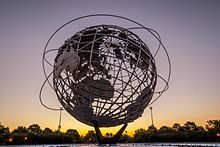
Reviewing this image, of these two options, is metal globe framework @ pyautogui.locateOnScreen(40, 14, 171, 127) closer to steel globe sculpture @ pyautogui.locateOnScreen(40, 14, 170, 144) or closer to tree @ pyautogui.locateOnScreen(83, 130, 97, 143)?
steel globe sculpture @ pyautogui.locateOnScreen(40, 14, 170, 144)

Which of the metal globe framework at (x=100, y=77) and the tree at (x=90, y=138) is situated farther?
the tree at (x=90, y=138)

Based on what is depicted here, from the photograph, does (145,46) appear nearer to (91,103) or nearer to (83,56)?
(83,56)

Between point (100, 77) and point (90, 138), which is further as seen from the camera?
point (90, 138)

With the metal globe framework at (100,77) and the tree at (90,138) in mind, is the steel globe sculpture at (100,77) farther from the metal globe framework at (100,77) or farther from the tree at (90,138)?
the tree at (90,138)

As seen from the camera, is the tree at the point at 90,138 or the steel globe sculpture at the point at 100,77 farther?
the tree at the point at 90,138

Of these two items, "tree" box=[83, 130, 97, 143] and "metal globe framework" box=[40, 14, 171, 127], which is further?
"tree" box=[83, 130, 97, 143]

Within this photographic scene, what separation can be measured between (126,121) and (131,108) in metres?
1.58

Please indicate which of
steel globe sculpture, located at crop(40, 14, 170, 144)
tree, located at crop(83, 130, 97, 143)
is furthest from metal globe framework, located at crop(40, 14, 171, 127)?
tree, located at crop(83, 130, 97, 143)

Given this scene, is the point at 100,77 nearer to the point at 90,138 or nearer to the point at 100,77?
the point at 100,77

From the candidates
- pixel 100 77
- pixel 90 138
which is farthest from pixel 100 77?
pixel 90 138

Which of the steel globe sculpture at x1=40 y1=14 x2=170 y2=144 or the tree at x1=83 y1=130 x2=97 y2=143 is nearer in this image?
the steel globe sculpture at x1=40 y1=14 x2=170 y2=144

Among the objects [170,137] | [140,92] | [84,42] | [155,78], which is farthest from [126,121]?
[170,137]

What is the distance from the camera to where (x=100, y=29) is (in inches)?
764

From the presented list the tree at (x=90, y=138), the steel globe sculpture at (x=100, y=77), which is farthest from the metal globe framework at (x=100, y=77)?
the tree at (x=90, y=138)
